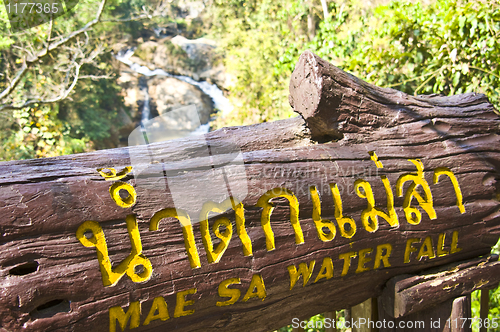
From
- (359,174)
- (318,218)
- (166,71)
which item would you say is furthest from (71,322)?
(166,71)

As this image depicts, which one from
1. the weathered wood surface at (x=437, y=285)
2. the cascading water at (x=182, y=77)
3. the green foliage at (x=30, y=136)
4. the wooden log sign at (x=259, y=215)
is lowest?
the weathered wood surface at (x=437, y=285)

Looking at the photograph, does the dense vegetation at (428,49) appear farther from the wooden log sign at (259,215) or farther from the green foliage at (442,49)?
the wooden log sign at (259,215)

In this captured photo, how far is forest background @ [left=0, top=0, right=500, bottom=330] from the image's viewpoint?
298cm

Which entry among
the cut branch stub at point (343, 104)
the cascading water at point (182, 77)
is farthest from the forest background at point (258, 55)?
the cut branch stub at point (343, 104)

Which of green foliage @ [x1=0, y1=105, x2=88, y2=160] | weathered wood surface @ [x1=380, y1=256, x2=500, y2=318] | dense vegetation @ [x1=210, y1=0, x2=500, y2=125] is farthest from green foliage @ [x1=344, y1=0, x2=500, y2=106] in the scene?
green foliage @ [x1=0, y1=105, x2=88, y2=160]

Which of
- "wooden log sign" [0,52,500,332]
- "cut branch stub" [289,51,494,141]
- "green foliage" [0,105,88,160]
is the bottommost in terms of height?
"wooden log sign" [0,52,500,332]

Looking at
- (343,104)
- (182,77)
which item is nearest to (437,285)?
(343,104)

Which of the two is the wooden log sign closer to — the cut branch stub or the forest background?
the cut branch stub

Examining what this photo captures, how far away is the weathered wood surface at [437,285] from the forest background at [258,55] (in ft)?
4.99

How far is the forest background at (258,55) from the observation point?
117 inches

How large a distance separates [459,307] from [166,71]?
43.8 ft

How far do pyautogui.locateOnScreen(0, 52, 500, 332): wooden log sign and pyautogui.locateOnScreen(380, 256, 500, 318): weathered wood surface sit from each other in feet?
0.14

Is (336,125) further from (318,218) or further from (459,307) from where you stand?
(459,307)

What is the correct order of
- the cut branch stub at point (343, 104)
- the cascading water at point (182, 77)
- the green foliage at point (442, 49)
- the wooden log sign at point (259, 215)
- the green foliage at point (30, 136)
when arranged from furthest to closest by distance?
the cascading water at point (182, 77) → the green foliage at point (30, 136) → the green foliage at point (442, 49) → the cut branch stub at point (343, 104) → the wooden log sign at point (259, 215)
